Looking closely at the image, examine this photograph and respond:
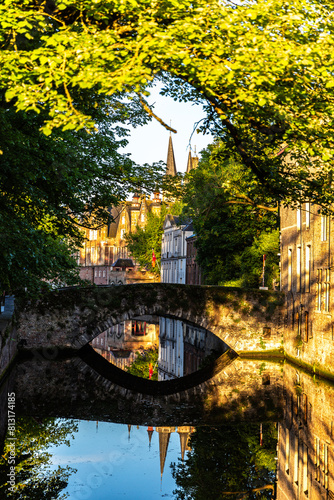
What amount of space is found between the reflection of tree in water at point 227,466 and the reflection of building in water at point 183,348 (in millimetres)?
9980

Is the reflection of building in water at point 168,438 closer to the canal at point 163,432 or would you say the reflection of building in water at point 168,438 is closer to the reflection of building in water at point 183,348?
the canal at point 163,432

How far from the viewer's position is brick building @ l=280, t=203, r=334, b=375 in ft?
64.7

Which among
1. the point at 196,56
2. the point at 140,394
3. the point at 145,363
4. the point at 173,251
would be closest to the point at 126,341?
the point at 145,363

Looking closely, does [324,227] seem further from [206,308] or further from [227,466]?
[227,466]

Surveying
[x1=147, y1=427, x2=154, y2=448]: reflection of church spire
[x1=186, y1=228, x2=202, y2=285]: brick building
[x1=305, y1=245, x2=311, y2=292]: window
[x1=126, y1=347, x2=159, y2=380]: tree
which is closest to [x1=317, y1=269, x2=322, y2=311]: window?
[x1=305, y1=245, x2=311, y2=292]: window

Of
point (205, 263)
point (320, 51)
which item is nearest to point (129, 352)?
point (205, 263)

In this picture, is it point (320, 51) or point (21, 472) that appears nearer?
point (320, 51)

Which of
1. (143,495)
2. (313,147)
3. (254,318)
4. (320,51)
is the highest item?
(320,51)

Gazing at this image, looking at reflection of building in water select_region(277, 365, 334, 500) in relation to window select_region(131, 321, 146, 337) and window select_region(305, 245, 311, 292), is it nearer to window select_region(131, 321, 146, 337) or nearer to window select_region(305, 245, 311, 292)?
window select_region(305, 245, 311, 292)

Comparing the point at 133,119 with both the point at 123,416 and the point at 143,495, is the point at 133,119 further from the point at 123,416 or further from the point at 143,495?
the point at 143,495

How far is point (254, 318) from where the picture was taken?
25.4 meters

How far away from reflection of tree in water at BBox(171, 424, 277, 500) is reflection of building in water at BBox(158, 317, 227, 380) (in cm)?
Result: 998

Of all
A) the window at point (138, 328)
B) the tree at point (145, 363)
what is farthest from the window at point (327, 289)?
the window at point (138, 328)

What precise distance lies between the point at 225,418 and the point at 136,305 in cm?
1166
